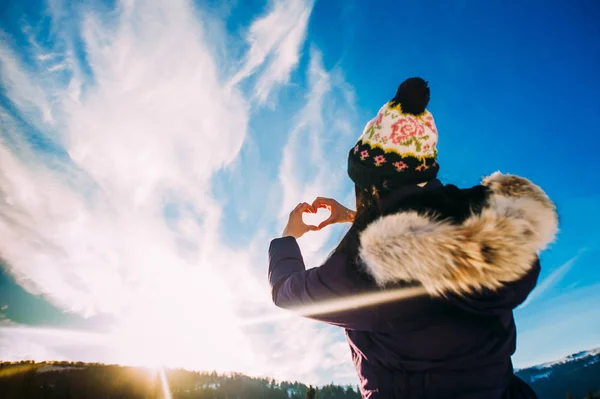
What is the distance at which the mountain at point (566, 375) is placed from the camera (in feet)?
438

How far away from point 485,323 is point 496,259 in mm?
409

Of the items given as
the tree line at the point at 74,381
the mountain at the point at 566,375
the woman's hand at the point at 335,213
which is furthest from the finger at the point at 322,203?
the mountain at the point at 566,375

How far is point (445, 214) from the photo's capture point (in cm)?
135

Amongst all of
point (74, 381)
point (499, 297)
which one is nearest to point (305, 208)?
point (499, 297)

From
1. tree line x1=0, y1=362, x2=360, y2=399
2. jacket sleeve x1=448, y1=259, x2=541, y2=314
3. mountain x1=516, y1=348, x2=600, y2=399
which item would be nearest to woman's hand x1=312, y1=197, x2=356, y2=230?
jacket sleeve x1=448, y1=259, x2=541, y2=314

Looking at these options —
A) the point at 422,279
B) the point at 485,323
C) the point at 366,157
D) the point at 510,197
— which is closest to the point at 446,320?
the point at 485,323

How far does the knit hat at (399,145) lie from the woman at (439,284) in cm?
32

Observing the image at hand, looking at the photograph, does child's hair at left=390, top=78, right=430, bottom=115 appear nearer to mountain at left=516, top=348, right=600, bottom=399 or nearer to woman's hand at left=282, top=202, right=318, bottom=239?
woman's hand at left=282, top=202, right=318, bottom=239

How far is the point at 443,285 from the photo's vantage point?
1.30 m

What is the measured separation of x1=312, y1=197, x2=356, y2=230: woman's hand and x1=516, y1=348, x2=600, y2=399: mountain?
614 feet

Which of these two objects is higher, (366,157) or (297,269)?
(366,157)

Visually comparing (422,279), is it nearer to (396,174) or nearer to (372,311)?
(372,311)

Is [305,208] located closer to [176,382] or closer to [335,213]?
[335,213]

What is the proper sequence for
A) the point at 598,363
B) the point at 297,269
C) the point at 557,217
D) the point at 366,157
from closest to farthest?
the point at 557,217 → the point at 297,269 → the point at 366,157 → the point at 598,363
